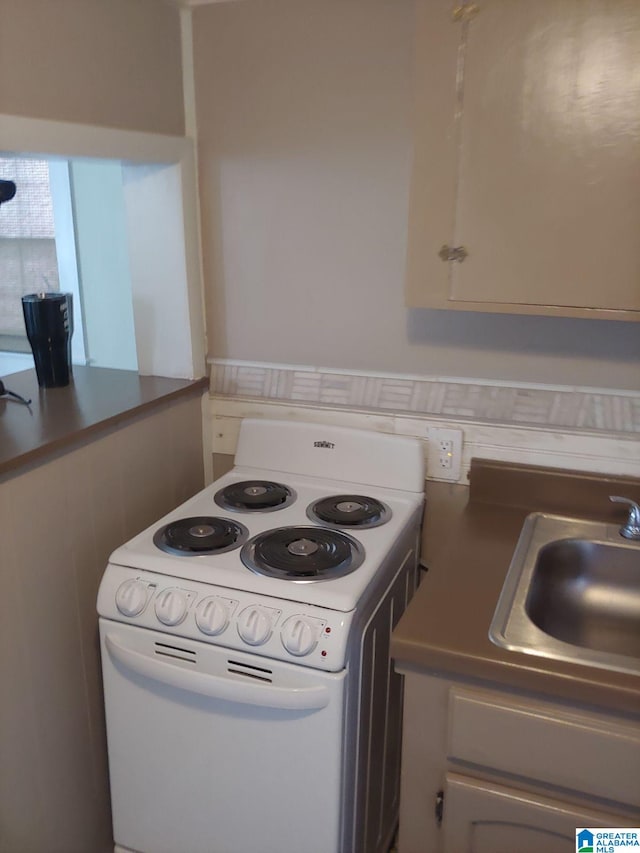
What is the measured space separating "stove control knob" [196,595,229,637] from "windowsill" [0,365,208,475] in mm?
428

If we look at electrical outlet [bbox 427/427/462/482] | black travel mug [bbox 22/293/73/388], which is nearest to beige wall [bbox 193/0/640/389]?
electrical outlet [bbox 427/427/462/482]

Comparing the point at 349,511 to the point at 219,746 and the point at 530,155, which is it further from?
the point at 530,155

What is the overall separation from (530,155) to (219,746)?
1.22m

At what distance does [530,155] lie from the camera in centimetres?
132

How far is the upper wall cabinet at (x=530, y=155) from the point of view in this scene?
1.25m

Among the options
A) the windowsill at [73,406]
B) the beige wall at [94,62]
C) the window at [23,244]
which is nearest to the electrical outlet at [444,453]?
the windowsill at [73,406]

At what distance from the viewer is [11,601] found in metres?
1.41

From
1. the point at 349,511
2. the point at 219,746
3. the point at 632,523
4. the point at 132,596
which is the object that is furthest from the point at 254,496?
the point at 632,523

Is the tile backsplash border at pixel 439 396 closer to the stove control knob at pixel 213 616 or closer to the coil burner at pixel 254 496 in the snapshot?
the coil burner at pixel 254 496

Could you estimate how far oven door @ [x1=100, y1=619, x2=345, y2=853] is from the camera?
4.34 feet

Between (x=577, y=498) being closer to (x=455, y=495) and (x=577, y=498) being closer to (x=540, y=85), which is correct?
(x=455, y=495)

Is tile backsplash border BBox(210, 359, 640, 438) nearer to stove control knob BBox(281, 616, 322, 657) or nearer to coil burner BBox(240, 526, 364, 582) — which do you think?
coil burner BBox(240, 526, 364, 582)

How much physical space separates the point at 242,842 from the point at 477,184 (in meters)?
1.33

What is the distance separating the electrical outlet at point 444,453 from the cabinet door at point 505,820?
2.42 feet
